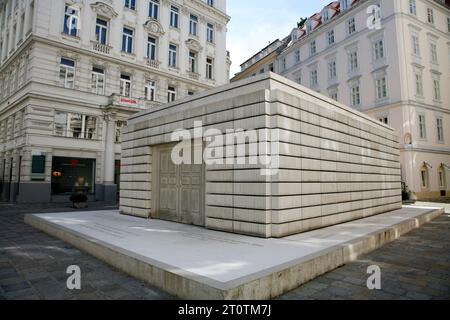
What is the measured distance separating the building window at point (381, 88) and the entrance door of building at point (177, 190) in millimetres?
23567

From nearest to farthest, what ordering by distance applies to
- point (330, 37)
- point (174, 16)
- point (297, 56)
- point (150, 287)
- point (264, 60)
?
point (150, 287) → point (174, 16) → point (330, 37) → point (297, 56) → point (264, 60)

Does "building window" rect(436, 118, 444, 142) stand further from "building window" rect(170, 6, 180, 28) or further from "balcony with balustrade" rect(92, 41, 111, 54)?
"balcony with balustrade" rect(92, 41, 111, 54)

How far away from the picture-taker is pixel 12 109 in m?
22.7

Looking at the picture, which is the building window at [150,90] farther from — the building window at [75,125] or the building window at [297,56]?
the building window at [297,56]

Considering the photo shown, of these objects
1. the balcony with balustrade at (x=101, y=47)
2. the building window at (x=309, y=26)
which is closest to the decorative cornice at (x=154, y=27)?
the balcony with balustrade at (x=101, y=47)

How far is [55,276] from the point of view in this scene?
4.72 meters

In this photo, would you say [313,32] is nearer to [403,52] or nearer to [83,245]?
[403,52]

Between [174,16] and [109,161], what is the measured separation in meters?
15.9

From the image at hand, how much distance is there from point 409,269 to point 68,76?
23.5 meters

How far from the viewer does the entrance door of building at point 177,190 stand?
8633 millimetres

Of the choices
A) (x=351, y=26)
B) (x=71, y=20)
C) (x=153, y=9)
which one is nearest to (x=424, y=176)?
(x=351, y=26)

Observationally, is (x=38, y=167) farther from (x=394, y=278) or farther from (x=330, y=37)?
(x=330, y=37)

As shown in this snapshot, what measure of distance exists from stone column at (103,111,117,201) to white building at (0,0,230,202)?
76 mm

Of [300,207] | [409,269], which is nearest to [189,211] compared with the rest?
[300,207]
